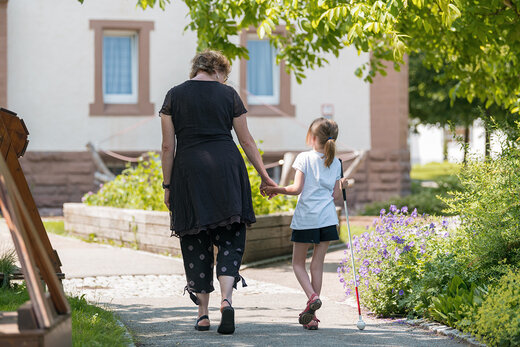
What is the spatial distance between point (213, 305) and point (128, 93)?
12.0m

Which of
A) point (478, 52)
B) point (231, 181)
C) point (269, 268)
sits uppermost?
point (478, 52)

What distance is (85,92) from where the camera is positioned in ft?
59.4

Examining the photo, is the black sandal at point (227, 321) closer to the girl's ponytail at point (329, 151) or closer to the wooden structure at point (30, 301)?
the girl's ponytail at point (329, 151)

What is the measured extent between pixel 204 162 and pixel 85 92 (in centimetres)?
1289

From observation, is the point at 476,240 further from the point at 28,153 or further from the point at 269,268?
the point at 28,153

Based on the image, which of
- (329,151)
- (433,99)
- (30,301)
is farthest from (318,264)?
(433,99)

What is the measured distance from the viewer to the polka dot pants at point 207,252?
5.84 meters

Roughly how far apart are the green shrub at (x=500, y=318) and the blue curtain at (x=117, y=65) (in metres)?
14.1

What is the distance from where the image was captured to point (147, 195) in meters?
11.7

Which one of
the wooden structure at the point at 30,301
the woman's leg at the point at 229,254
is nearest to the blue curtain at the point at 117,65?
the woman's leg at the point at 229,254

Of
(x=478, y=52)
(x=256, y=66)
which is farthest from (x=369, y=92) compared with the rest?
(x=478, y=52)

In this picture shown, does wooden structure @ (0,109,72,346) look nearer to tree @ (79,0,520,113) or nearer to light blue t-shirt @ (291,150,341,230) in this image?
light blue t-shirt @ (291,150,341,230)

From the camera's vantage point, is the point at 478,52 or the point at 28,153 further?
the point at 28,153

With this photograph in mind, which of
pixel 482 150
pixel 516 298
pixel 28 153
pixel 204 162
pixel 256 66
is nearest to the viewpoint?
pixel 516 298
